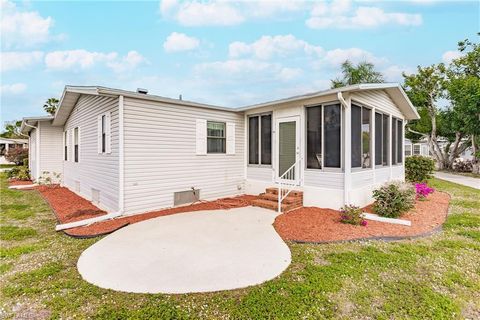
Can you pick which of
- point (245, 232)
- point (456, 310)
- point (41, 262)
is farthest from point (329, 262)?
point (41, 262)

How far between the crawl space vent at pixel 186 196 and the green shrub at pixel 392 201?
16.8 ft

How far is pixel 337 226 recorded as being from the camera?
5.48 metres

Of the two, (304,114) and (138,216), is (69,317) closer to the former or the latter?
(138,216)

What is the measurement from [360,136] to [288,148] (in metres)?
2.05

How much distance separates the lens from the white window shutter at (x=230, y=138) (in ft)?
29.2

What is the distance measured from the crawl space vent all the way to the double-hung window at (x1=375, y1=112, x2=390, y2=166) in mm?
5839

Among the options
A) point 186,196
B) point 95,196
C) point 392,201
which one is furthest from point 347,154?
point 95,196

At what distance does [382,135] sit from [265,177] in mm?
4152

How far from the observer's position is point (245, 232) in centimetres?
524

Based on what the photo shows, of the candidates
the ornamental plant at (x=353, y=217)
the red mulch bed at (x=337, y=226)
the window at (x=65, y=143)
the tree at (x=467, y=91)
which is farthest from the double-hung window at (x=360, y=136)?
the window at (x=65, y=143)

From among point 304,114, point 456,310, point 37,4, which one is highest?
point 37,4

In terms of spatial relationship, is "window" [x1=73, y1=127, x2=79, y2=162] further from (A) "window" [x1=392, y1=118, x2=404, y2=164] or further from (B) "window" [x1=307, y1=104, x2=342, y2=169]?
(A) "window" [x1=392, y1=118, x2=404, y2=164]

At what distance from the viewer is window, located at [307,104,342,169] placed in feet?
22.0

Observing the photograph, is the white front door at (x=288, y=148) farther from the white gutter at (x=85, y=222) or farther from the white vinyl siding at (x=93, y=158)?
the white vinyl siding at (x=93, y=158)
